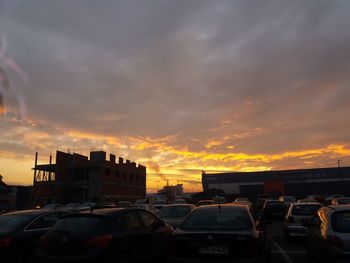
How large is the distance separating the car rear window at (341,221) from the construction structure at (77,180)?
6642 centimetres

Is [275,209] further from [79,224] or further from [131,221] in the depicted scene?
[79,224]

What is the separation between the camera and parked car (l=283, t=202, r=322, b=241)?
14.1 meters

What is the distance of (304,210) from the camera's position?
14992 mm

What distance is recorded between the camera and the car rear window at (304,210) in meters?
14.8

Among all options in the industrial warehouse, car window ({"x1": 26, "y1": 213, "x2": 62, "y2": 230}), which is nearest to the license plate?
car window ({"x1": 26, "y1": 213, "x2": 62, "y2": 230})

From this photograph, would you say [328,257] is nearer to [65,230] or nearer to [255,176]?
[65,230]

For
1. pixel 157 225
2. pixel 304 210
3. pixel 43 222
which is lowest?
pixel 157 225

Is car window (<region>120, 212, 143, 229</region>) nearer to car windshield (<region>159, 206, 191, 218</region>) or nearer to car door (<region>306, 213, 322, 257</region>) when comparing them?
car door (<region>306, 213, 322, 257</region>)

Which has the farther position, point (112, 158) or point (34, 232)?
point (112, 158)

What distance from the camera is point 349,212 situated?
7961mm

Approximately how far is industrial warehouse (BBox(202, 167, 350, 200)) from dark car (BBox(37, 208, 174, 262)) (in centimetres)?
7951

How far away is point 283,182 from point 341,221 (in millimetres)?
89577

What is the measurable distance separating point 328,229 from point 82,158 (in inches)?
2911

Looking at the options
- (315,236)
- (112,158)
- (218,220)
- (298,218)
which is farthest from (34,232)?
(112,158)
